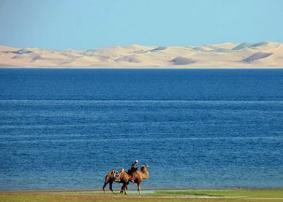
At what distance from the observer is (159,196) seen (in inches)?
1426

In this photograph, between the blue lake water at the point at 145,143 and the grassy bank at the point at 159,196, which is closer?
the grassy bank at the point at 159,196

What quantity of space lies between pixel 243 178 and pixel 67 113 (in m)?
54.6

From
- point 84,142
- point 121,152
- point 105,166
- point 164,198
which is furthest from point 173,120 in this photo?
point 164,198

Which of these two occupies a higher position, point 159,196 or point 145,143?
point 145,143

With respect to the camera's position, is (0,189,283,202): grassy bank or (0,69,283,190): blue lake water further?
(0,69,283,190): blue lake water

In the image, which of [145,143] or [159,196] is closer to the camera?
[159,196]

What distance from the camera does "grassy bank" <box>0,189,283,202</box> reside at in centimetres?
3234

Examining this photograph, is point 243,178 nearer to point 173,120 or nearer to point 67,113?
point 173,120

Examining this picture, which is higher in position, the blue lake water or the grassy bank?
the blue lake water

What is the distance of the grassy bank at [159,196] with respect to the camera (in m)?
32.3

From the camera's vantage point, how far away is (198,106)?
117 metres

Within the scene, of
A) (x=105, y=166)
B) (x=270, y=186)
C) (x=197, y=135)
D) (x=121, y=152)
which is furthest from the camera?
(x=197, y=135)

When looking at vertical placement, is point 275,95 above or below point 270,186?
above

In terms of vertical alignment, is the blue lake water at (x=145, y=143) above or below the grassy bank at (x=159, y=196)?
above
